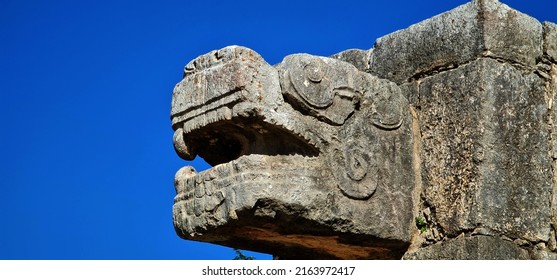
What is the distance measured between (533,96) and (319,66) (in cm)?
144

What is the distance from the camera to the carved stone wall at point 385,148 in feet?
22.7

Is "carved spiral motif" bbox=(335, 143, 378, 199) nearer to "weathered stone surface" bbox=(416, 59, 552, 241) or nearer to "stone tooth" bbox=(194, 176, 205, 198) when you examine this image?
"weathered stone surface" bbox=(416, 59, 552, 241)

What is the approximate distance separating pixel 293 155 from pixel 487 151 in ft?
3.91

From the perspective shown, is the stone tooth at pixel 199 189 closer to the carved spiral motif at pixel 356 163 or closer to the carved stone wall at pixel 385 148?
the carved stone wall at pixel 385 148

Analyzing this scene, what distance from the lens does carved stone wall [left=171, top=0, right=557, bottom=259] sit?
6906 millimetres

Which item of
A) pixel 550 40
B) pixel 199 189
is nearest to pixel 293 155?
pixel 199 189

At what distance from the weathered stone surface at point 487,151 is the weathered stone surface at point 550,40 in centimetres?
24

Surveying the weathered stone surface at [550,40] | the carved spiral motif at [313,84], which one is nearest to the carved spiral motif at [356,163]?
the carved spiral motif at [313,84]

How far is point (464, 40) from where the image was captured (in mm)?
7402

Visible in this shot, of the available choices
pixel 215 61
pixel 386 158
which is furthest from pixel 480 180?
pixel 215 61

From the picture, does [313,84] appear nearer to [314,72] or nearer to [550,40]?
[314,72]

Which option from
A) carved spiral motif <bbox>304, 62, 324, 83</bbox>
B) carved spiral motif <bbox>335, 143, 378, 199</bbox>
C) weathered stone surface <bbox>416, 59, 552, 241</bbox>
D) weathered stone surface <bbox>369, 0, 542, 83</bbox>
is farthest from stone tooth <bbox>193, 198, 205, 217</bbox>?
weathered stone surface <bbox>369, 0, 542, 83</bbox>

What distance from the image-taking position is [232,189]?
684 centimetres

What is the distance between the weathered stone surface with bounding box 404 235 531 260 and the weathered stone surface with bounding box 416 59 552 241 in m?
0.07
